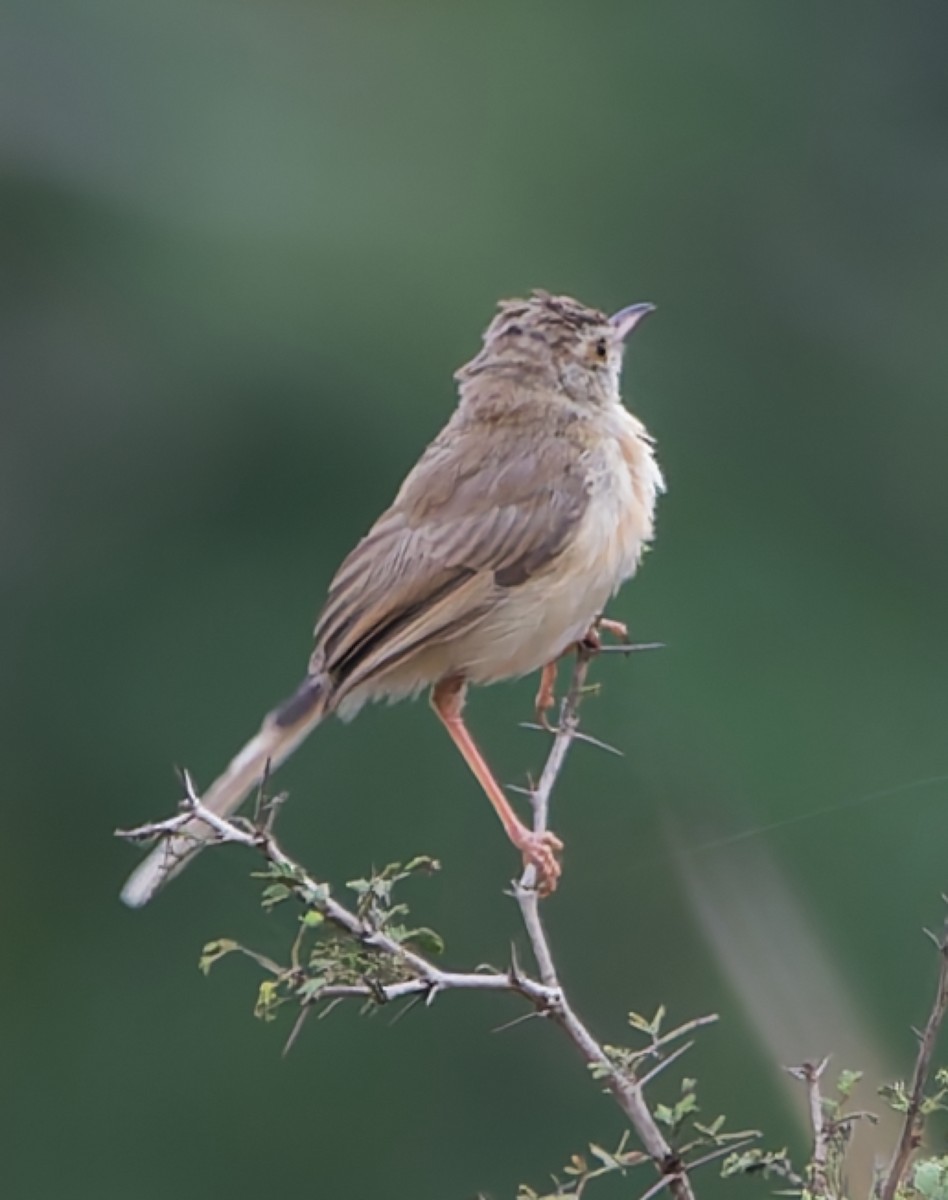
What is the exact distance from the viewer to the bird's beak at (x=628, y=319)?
13.4 feet

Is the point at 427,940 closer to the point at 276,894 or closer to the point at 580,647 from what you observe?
the point at 276,894

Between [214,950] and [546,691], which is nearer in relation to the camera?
[214,950]

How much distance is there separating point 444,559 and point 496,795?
44 cm

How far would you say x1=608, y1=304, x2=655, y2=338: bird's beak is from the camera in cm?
407

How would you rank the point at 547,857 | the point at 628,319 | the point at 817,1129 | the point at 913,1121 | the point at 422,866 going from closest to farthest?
the point at 913,1121, the point at 817,1129, the point at 422,866, the point at 547,857, the point at 628,319

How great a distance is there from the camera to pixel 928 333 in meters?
9.73

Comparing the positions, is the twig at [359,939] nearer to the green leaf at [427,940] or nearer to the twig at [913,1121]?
the green leaf at [427,940]

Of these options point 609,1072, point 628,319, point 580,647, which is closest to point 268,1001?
point 609,1072

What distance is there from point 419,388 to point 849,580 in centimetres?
185

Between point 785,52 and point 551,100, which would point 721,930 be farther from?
point 785,52

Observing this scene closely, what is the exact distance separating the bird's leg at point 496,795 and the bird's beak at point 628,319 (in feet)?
2.42

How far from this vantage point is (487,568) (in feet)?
12.4

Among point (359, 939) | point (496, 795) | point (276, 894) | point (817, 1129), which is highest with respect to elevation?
point (276, 894)

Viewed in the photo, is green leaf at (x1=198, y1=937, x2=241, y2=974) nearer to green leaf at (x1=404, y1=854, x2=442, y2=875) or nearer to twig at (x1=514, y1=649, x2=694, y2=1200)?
green leaf at (x1=404, y1=854, x2=442, y2=875)
